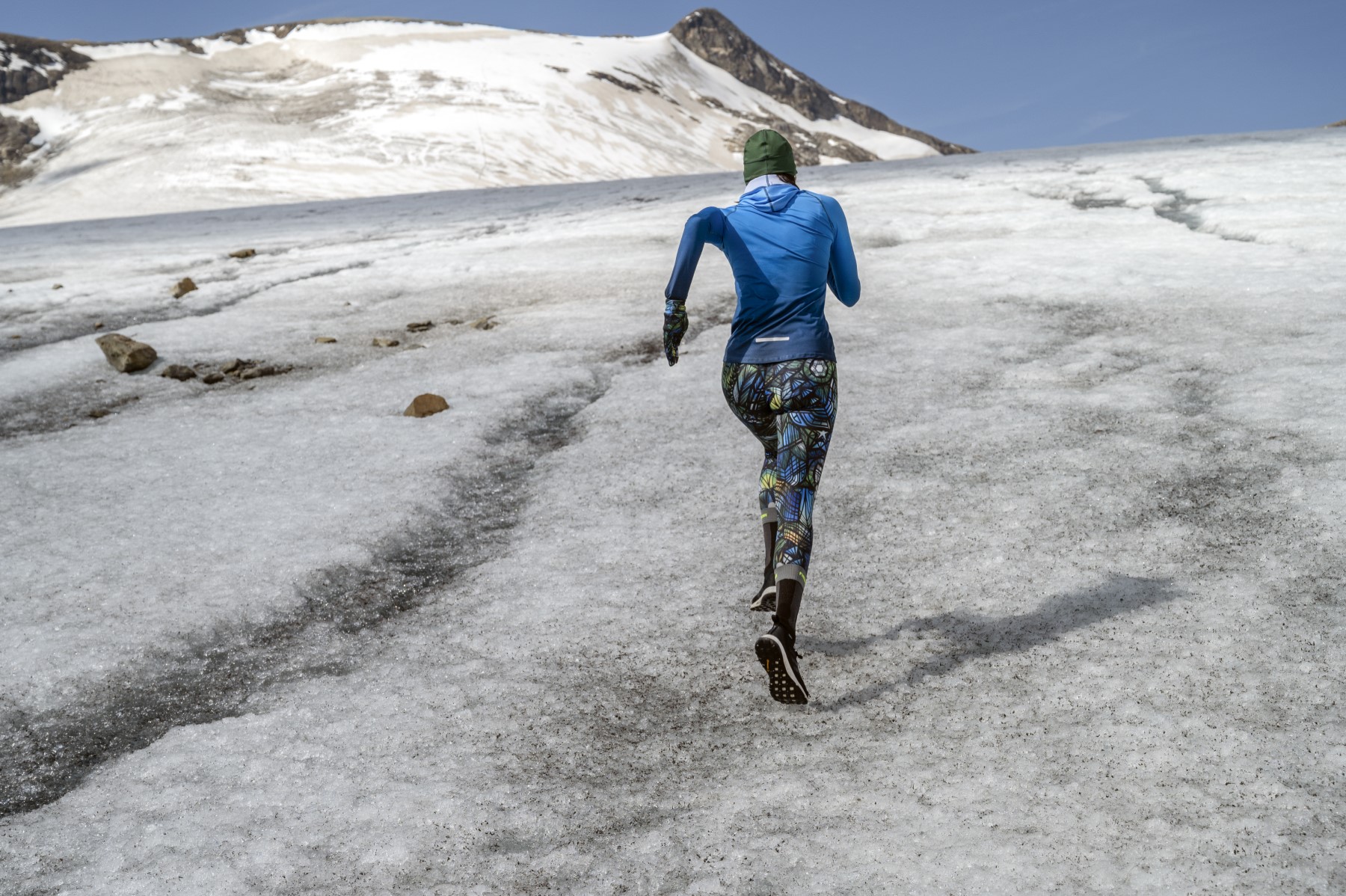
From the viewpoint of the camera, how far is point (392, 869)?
9.66 feet

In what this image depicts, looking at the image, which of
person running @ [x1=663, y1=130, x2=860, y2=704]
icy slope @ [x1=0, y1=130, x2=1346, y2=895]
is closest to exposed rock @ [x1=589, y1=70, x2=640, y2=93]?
icy slope @ [x1=0, y1=130, x2=1346, y2=895]

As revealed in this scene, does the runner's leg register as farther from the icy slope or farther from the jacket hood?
the jacket hood

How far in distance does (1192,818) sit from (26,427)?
8145mm

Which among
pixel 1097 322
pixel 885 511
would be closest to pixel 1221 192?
pixel 1097 322

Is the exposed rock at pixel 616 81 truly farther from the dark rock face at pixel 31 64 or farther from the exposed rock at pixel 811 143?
the dark rock face at pixel 31 64

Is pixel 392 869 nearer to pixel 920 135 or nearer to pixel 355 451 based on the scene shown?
pixel 355 451

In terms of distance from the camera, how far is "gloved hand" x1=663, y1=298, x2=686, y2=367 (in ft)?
13.0

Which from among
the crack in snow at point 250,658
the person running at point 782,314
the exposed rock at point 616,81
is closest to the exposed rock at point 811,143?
the exposed rock at point 616,81

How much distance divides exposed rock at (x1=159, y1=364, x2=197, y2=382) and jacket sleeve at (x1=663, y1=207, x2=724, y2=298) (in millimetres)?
6436

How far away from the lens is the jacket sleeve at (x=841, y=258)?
403 cm

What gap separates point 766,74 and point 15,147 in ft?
250

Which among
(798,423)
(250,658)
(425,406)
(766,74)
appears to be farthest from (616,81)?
(798,423)

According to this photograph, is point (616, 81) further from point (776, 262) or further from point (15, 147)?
point (776, 262)

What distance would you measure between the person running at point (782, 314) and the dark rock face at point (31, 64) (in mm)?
75189
